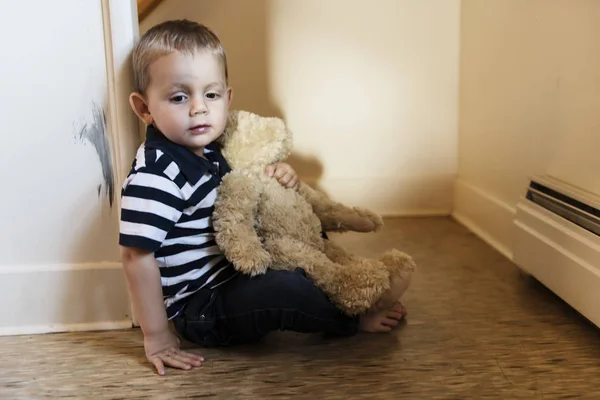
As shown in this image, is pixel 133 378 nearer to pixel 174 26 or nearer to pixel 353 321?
pixel 353 321

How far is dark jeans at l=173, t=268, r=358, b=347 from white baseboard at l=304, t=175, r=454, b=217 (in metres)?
0.87

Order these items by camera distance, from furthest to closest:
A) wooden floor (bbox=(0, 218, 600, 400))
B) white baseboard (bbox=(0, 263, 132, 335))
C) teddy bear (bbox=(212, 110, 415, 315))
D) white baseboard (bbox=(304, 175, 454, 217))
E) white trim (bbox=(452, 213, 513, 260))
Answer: white baseboard (bbox=(304, 175, 454, 217)) < white trim (bbox=(452, 213, 513, 260)) < white baseboard (bbox=(0, 263, 132, 335)) < teddy bear (bbox=(212, 110, 415, 315)) < wooden floor (bbox=(0, 218, 600, 400))

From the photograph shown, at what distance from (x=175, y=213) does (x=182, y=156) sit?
0.10m

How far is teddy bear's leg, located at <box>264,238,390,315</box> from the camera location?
103 centimetres

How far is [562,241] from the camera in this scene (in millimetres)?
1159

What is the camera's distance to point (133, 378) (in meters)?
0.98

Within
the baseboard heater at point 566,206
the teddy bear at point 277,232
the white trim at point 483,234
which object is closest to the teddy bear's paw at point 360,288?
the teddy bear at point 277,232

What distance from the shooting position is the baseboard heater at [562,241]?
1067 mm

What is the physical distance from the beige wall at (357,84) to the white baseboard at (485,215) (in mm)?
75

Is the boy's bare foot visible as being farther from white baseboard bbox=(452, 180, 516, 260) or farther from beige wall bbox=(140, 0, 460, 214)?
beige wall bbox=(140, 0, 460, 214)

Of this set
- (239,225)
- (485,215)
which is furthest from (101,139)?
(485,215)

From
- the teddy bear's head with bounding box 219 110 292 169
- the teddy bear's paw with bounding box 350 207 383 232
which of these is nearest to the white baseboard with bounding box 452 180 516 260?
the teddy bear's paw with bounding box 350 207 383 232

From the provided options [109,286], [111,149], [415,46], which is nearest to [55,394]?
[109,286]

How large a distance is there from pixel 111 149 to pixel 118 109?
0.25 feet
